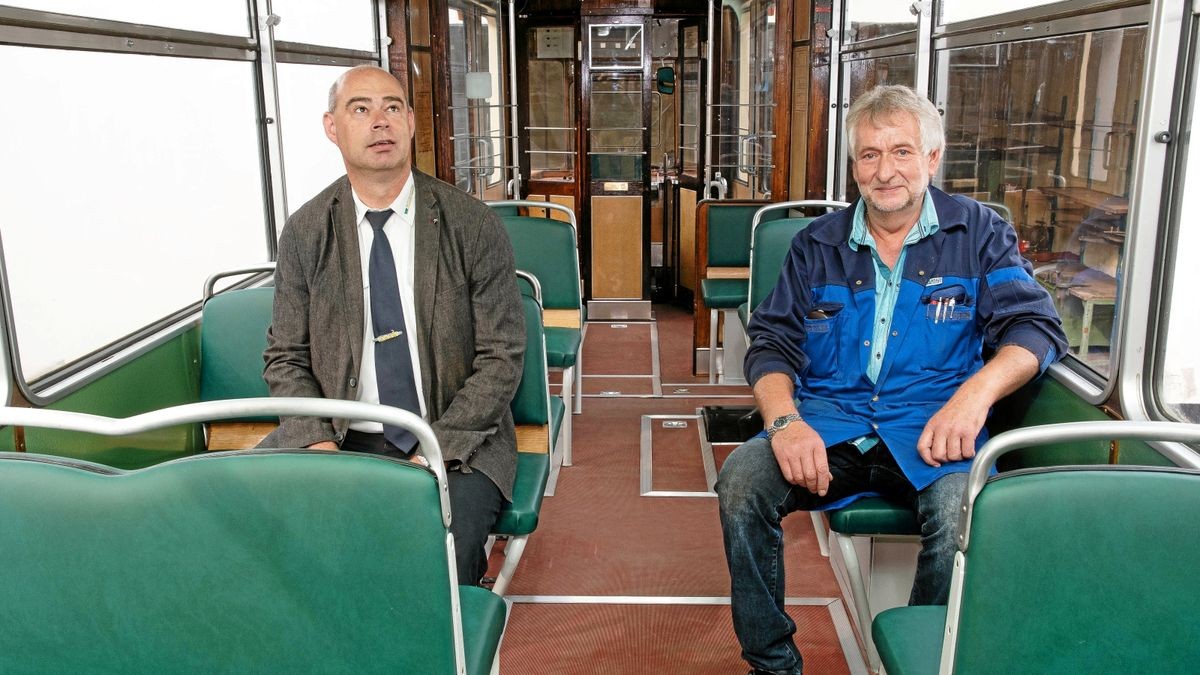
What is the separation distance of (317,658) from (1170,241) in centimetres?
179

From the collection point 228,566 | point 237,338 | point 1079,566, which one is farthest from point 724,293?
point 228,566

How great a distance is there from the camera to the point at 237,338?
302 centimetres

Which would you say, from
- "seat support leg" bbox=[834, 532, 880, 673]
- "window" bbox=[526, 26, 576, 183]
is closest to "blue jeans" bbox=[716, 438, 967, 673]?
"seat support leg" bbox=[834, 532, 880, 673]

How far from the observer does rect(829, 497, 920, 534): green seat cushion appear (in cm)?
240

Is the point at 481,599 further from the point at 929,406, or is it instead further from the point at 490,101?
the point at 490,101

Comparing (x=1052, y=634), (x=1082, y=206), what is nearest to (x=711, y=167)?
(x=1082, y=206)

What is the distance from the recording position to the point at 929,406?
2443 mm

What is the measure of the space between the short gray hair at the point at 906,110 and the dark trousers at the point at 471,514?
1.24 metres

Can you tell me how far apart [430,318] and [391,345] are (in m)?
0.11

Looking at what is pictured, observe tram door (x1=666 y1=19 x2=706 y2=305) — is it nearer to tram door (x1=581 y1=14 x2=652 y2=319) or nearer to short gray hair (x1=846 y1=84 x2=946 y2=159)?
tram door (x1=581 y1=14 x2=652 y2=319)

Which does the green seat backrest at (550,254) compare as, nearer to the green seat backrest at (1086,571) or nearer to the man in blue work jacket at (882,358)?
the man in blue work jacket at (882,358)

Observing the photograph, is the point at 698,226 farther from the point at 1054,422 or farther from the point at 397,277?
the point at 397,277

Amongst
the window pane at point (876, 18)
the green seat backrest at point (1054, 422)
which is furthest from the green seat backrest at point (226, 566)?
the window pane at point (876, 18)

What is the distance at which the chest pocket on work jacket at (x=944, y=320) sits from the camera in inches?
96.7
